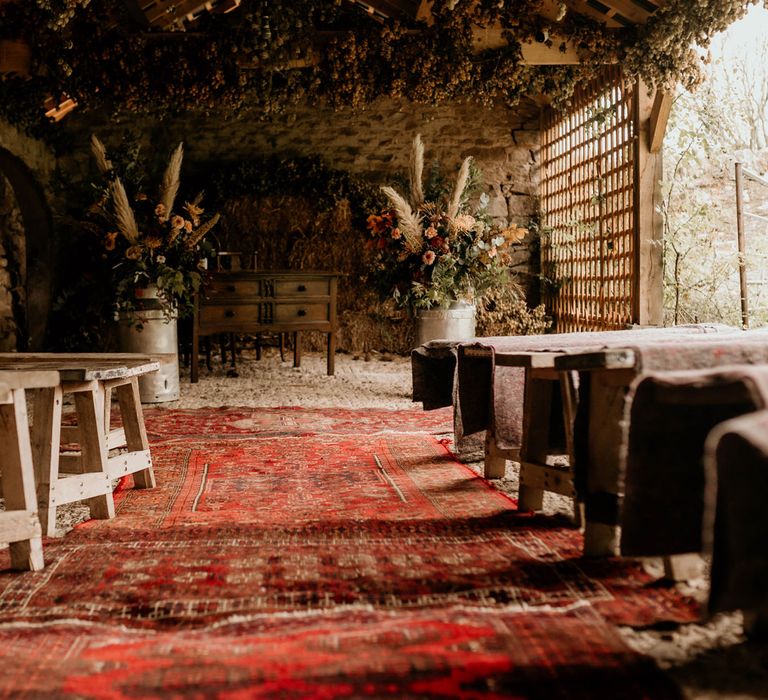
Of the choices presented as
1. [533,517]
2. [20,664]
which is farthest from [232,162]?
[20,664]

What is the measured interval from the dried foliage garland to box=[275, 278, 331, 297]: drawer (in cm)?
150

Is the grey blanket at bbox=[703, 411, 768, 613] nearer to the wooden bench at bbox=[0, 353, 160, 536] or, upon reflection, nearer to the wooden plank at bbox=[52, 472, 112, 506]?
the wooden bench at bbox=[0, 353, 160, 536]

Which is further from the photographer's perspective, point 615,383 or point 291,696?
point 615,383

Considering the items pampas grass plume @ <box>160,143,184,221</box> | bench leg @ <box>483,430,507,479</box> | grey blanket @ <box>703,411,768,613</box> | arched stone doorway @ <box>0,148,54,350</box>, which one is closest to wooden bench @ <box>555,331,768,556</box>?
grey blanket @ <box>703,411,768,613</box>

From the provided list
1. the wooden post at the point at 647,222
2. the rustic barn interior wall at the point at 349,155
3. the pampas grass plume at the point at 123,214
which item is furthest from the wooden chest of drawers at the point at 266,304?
the wooden post at the point at 647,222

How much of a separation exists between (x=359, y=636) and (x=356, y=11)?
7.66 m

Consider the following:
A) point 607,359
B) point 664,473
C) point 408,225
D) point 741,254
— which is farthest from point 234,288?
point 664,473

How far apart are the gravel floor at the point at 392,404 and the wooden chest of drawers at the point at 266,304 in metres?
0.44

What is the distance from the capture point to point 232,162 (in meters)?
8.32

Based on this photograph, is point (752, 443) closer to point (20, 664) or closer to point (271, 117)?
point (20, 664)

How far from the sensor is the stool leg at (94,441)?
2.50 metres

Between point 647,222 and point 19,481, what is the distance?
506 cm

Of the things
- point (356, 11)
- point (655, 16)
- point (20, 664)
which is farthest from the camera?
point (356, 11)

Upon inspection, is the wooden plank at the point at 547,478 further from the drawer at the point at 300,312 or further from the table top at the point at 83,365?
the drawer at the point at 300,312
